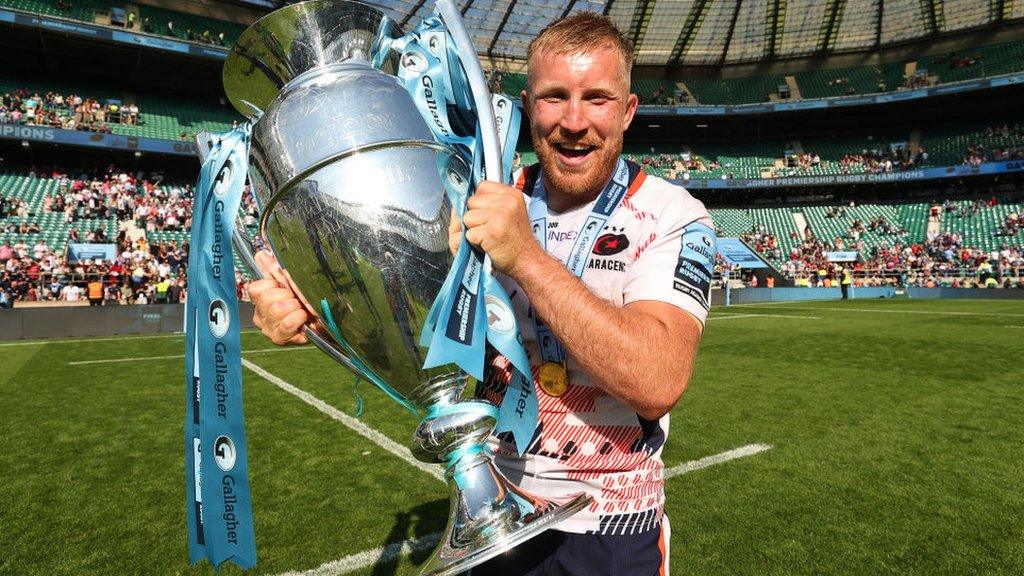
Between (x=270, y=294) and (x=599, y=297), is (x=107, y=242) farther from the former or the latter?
(x=599, y=297)

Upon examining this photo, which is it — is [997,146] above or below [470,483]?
above

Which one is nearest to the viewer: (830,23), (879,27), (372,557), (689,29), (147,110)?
(372,557)

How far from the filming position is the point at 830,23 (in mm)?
37125

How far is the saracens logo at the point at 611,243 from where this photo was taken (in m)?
1.33

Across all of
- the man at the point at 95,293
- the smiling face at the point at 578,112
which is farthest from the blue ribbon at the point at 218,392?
the man at the point at 95,293

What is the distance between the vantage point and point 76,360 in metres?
9.95

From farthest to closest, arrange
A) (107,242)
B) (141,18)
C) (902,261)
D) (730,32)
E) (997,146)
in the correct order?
(730,32)
(997,146)
(902,261)
(141,18)
(107,242)

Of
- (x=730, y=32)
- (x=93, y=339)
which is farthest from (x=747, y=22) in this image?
Answer: (x=93, y=339)

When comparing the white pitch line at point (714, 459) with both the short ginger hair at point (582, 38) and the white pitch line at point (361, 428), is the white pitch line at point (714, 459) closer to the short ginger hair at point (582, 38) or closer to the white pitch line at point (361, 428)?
the white pitch line at point (361, 428)

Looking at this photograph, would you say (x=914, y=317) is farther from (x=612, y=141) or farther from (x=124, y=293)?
(x=124, y=293)

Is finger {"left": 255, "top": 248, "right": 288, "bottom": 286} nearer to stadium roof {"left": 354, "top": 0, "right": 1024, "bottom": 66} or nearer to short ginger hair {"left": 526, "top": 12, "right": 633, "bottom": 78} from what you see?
short ginger hair {"left": 526, "top": 12, "right": 633, "bottom": 78}

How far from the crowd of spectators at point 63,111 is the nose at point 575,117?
29.2 metres

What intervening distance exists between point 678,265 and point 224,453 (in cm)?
101

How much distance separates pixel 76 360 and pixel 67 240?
1327cm
